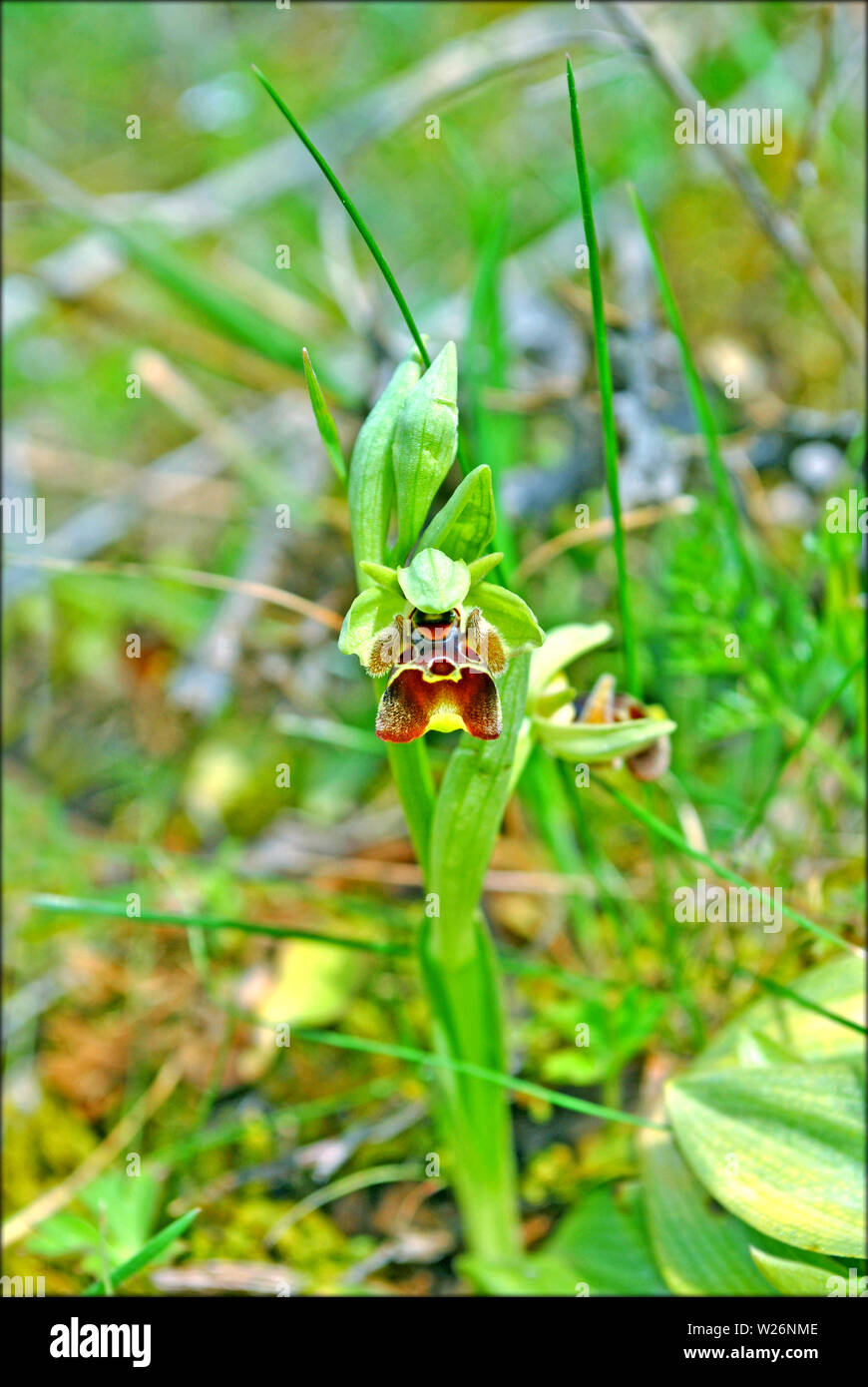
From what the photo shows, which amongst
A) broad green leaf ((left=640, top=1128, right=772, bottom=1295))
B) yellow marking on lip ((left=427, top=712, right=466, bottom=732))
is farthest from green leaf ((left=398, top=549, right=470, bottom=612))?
broad green leaf ((left=640, top=1128, right=772, bottom=1295))

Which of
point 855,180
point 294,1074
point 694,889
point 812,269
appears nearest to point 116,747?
point 294,1074

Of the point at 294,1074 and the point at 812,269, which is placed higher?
the point at 812,269

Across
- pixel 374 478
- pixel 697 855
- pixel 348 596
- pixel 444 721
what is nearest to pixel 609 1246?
pixel 697 855

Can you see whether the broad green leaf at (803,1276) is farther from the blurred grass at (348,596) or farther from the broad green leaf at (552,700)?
the broad green leaf at (552,700)

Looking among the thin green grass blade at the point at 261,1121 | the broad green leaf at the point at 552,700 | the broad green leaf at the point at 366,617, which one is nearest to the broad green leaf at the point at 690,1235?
the thin green grass blade at the point at 261,1121

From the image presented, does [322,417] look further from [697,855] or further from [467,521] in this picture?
[697,855]
